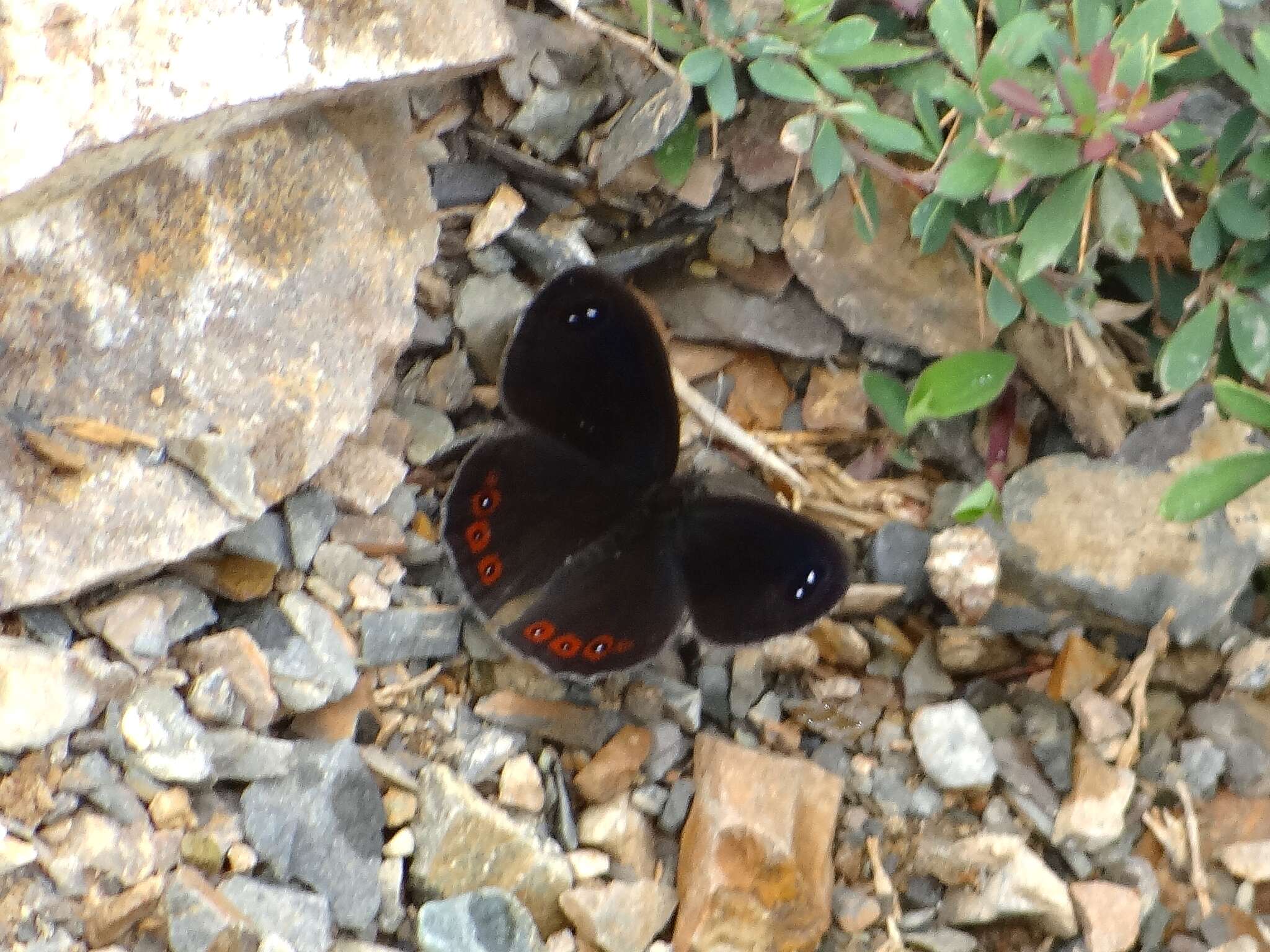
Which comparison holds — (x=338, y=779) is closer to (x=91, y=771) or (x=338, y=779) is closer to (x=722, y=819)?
(x=91, y=771)

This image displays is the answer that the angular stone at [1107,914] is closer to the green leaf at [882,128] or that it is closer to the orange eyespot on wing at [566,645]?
the orange eyespot on wing at [566,645]

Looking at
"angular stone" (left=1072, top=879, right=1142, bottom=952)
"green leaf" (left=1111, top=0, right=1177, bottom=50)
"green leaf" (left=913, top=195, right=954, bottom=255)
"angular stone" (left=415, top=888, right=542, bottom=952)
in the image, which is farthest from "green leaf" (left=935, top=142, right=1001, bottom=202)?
"angular stone" (left=415, top=888, right=542, bottom=952)

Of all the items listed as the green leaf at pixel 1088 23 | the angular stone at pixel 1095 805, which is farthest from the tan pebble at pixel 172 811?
the green leaf at pixel 1088 23

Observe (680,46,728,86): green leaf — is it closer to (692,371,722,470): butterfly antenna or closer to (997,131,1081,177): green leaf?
(997,131,1081,177): green leaf

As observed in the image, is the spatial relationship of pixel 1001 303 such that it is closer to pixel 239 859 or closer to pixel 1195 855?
pixel 1195 855

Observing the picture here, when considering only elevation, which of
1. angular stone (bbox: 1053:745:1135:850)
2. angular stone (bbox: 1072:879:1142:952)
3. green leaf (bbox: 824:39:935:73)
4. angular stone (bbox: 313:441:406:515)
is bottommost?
angular stone (bbox: 1072:879:1142:952)

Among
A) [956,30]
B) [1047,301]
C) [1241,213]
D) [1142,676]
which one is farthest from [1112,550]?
[956,30]
